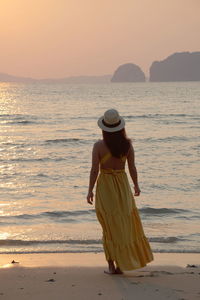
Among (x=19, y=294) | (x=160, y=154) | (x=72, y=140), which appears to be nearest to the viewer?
(x=19, y=294)

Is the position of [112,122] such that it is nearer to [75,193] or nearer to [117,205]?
[117,205]

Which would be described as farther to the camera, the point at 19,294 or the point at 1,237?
the point at 1,237

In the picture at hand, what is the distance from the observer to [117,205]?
6.16 meters

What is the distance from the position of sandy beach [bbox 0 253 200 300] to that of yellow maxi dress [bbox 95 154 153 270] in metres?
0.21

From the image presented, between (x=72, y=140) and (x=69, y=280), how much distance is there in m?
20.2

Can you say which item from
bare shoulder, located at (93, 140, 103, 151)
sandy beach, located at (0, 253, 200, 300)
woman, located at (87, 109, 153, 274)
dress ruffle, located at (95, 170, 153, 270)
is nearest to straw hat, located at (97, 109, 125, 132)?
woman, located at (87, 109, 153, 274)

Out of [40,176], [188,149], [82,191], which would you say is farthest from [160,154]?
[82,191]

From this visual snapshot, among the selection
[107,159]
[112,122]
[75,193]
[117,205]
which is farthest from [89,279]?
[75,193]

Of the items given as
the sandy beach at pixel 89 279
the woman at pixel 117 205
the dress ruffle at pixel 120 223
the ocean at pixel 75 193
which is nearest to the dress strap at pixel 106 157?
the woman at pixel 117 205

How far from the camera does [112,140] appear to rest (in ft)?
20.1

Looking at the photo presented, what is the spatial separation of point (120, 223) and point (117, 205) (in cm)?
17

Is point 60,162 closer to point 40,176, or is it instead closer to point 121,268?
point 40,176

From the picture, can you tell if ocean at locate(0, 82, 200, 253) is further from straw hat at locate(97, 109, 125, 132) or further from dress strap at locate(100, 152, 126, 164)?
straw hat at locate(97, 109, 125, 132)

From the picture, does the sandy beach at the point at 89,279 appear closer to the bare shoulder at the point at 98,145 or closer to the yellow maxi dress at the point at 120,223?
the yellow maxi dress at the point at 120,223
